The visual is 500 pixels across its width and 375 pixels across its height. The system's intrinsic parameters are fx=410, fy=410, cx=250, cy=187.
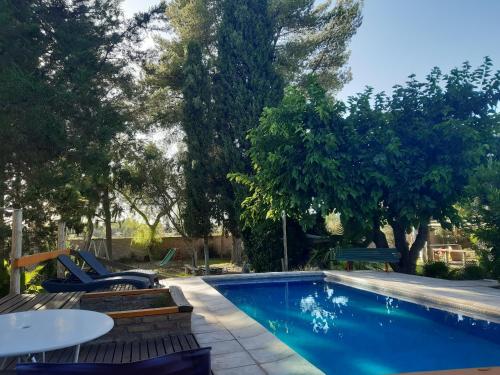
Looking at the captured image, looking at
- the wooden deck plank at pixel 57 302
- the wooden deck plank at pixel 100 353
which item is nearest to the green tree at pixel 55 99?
the wooden deck plank at pixel 57 302

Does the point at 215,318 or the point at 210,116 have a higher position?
the point at 210,116

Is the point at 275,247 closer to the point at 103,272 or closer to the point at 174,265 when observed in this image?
the point at 103,272

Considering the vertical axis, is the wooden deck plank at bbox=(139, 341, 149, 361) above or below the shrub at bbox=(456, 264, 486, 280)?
below

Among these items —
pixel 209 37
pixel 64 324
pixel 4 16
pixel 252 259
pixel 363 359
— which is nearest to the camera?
pixel 64 324

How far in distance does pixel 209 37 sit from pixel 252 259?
10.4 meters

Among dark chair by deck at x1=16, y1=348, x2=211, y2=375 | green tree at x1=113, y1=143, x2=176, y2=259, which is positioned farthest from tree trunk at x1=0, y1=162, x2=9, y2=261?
dark chair by deck at x1=16, y1=348, x2=211, y2=375

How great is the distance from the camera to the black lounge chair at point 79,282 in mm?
6973

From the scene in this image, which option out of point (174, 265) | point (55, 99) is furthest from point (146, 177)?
point (55, 99)

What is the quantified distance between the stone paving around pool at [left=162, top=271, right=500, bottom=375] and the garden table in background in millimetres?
1395

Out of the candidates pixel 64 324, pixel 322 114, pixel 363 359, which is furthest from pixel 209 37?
pixel 64 324

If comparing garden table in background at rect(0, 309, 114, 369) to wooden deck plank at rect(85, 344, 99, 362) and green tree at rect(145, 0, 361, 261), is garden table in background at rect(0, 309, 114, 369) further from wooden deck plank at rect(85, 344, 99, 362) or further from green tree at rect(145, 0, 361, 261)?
green tree at rect(145, 0, 361, 261)

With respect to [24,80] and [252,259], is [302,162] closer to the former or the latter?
[252,259]

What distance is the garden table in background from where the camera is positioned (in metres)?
2.34

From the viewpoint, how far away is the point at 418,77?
1188 centimetres
